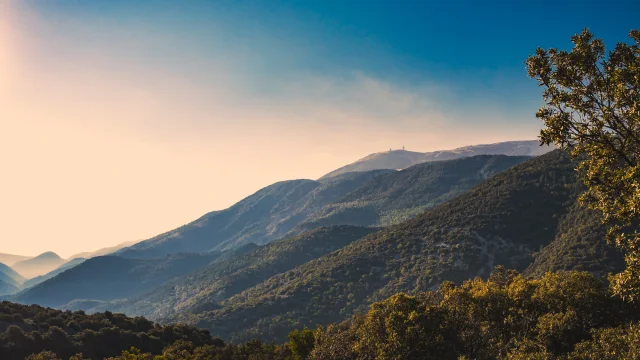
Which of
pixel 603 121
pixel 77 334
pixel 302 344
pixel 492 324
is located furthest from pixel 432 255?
pixel 603 121

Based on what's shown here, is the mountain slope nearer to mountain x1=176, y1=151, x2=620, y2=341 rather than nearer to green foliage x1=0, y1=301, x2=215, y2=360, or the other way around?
mountain x1=176, y1=151, x2=620, y2=341

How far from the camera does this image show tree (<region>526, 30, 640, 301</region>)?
1450cm

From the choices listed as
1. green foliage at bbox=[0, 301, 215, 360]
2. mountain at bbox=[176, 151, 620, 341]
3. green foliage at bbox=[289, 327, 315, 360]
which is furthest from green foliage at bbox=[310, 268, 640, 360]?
mountain at bbox=[176, 151, 620, 341]

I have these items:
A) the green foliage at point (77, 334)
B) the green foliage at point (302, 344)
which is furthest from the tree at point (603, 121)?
the green foliage at point (77, 334)

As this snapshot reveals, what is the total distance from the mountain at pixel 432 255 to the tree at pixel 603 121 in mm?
97238

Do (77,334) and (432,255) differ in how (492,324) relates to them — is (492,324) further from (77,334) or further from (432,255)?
(432,255)

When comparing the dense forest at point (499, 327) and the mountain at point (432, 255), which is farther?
the mountain at point (432, 255)

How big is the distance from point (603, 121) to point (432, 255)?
123299 mm

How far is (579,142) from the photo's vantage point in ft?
51.5

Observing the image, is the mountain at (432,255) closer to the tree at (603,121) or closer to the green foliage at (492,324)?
the green foliage at (492,324)

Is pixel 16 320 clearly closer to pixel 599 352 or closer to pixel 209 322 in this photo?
pixel 599 352

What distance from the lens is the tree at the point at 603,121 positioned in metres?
14.5

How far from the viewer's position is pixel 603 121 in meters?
15.2

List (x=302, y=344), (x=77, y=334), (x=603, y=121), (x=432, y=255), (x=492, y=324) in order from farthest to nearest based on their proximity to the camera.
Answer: (x=432, y=255) → (x=77, y=334) → (x=302, y=344) → (x=492, y=324) → (x=603, y=121)
